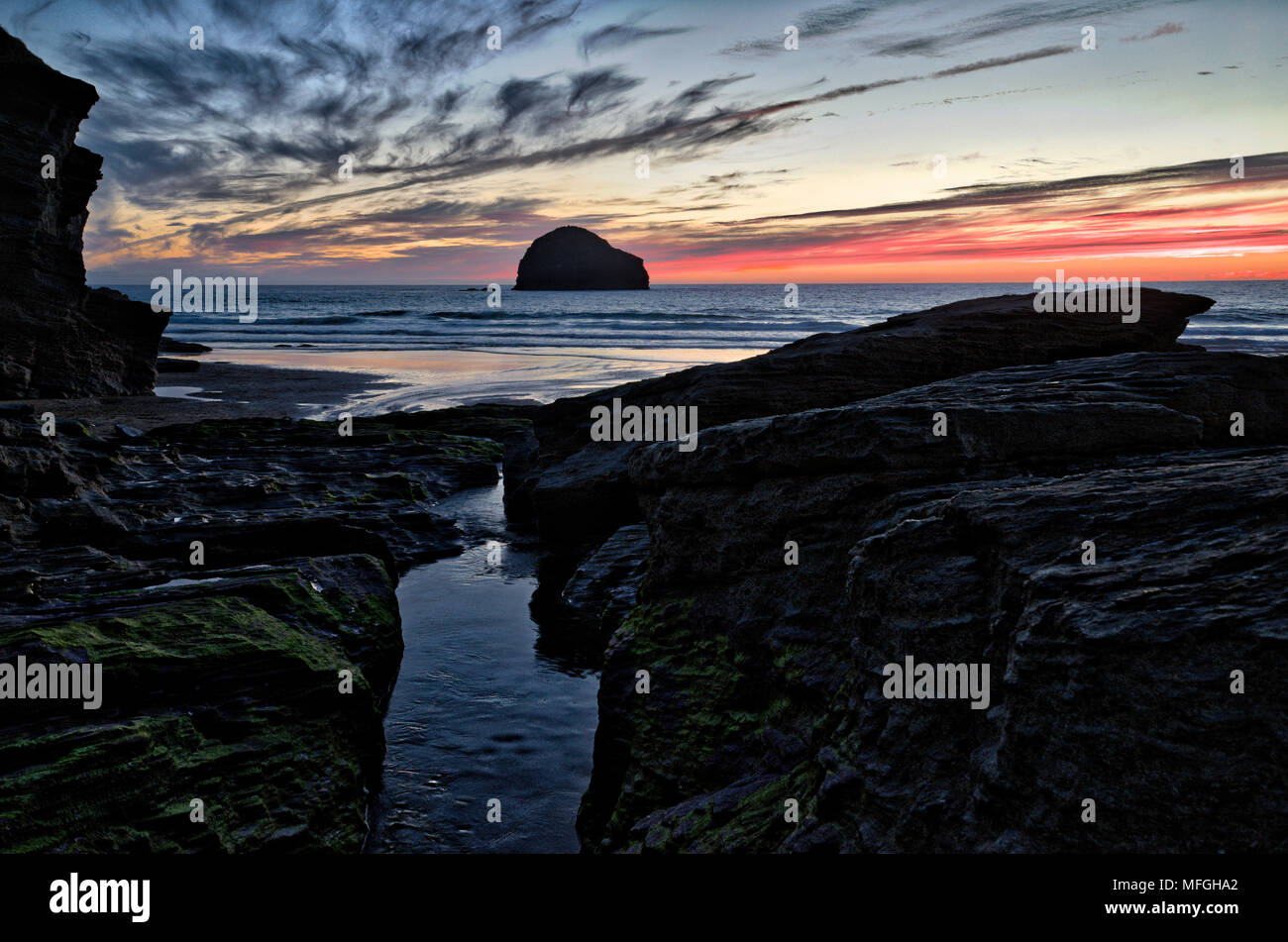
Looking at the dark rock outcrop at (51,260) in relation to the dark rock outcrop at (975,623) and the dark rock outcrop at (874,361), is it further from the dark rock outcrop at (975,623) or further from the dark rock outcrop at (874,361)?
the dark rock outcrop at (975,623)

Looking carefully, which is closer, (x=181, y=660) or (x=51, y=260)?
(x=181, y=660)

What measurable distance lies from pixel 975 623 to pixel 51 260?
37648mm

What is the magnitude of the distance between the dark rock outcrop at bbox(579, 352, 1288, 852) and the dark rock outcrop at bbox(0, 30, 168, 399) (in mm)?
31640

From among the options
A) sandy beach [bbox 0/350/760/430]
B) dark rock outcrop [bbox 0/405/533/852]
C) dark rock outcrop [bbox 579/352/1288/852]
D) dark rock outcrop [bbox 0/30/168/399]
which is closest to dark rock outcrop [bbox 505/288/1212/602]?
dark rock outcrop [bbox 579/352/1288/852]

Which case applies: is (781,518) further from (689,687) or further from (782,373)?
(782,373)

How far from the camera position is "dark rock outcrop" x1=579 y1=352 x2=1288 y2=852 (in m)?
3.84

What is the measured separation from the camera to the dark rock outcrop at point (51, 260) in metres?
30.8

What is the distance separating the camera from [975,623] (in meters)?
5.03

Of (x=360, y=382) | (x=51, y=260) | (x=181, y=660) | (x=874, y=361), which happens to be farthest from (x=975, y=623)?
(x=360, y=382)

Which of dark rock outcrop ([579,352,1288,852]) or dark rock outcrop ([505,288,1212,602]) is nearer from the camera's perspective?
dark rock outcrop ([579,352,1288,852])

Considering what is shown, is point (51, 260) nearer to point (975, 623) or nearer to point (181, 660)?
point (181, 660)

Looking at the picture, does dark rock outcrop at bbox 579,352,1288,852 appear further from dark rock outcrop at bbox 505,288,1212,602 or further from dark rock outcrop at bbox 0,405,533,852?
dark rock outcrop at bbox 505,288,1212,602

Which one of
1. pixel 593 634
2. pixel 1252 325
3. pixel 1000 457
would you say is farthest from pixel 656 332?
pixel 1000 457
